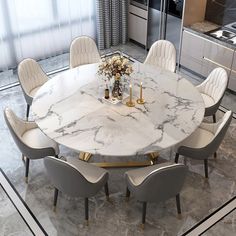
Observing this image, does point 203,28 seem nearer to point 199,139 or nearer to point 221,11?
point 221,11

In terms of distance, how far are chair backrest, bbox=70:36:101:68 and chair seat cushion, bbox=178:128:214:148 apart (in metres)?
1.83

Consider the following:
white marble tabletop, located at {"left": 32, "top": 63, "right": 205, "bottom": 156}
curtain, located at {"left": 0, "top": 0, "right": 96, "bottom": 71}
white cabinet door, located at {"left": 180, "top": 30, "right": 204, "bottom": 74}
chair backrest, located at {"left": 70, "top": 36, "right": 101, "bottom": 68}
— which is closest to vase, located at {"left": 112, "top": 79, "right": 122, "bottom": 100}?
white marble tabletop, located at {"left": 32, "top": 63, "right": 205, "bottom": 156}

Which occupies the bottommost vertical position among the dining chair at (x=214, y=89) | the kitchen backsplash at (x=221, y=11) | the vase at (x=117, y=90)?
the dining chair at (x=214, y=89)

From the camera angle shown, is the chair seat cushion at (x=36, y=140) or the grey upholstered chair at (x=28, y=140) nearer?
the grey upholstered chair at (x=28, y=140)

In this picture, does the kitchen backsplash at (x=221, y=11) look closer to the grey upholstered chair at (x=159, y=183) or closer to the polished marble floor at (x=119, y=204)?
the polished marble floor at (x=119, y=204)

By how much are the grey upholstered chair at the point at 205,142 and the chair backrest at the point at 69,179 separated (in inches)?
36.4

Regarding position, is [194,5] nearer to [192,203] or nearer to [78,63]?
[78,63]

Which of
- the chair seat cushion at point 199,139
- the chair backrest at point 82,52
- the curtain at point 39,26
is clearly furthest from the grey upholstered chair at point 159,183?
the curtain at point 39,26

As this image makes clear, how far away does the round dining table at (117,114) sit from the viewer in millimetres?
3223

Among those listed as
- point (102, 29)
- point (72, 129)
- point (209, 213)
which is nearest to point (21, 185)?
point (72, 129)

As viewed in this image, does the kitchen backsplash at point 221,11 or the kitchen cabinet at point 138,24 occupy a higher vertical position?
the kitchen backsplash at point 221,11

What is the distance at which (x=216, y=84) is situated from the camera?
4211mm

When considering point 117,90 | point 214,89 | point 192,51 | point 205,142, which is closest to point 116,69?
point 117,90

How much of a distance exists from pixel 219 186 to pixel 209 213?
39cm
